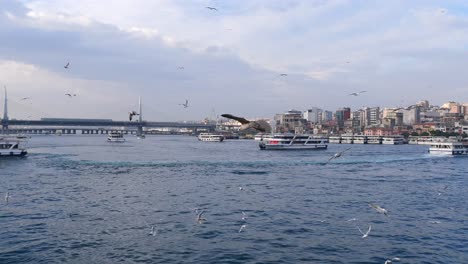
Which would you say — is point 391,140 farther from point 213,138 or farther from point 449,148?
point 449,148

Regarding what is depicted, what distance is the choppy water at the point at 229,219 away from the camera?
11.5 meters

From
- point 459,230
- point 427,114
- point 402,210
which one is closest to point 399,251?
point 459,230

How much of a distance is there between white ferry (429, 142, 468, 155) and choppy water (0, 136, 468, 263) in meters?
33.5

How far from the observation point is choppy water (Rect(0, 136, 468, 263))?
1150cm

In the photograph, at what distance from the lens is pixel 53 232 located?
1331 centimetres

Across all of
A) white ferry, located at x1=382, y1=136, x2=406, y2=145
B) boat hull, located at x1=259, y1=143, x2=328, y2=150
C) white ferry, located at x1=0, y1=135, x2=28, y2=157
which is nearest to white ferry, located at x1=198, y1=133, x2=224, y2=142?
white ferry, located at x1=382, y1=136, x2=406, y2=145

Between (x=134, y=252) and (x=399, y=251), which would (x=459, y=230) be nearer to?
(x=399, y=251)

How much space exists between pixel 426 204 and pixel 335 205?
12.7 feet

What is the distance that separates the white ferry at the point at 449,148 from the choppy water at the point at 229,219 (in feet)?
110

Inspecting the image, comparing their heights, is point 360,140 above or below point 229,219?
above

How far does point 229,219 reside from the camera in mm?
15203

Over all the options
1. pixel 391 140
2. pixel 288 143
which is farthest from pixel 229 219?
pixel 391 140

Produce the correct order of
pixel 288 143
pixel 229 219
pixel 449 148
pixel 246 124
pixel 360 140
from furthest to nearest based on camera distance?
pixel 360 140 → pixel 288 143 → pixel 449 148 → pixel 246 124 → pixel 229 219

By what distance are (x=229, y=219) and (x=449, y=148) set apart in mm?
50314
